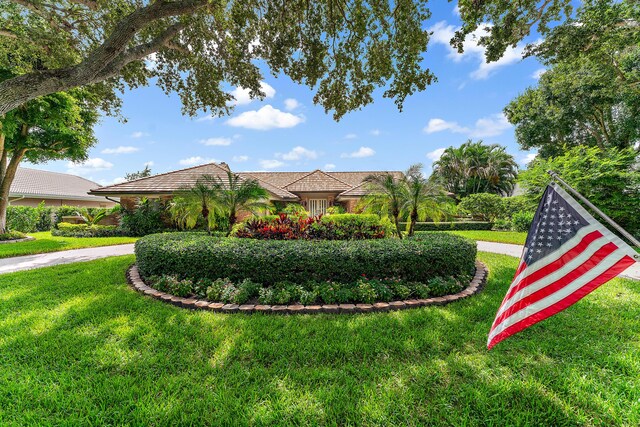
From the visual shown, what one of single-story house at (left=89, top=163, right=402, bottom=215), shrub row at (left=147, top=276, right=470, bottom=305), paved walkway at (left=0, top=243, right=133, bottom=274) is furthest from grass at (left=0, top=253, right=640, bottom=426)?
single-story house at (left=89, top=163, right=402, bottom=215)

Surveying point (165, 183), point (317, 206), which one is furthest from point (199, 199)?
point (317, 206)

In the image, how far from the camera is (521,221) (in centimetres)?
1623

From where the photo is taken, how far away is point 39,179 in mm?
27344

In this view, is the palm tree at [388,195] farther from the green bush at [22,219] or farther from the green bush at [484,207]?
the green bush at [22,219]

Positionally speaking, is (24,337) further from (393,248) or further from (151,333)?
(393,248)

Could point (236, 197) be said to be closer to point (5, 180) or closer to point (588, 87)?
point (5, 180)

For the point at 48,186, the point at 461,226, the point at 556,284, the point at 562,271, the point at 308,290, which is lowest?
the point at 461,226

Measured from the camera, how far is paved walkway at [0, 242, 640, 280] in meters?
7.73

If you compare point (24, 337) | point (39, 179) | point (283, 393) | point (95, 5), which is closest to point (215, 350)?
point (283, 393)

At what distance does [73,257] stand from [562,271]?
45.3 feet

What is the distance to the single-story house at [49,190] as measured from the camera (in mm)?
22344

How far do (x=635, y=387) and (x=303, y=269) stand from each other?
4469 mm

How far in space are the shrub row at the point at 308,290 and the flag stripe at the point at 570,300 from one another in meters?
2.43

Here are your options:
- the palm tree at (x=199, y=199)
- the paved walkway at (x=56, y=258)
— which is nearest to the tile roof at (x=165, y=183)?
the paved walkway at (x=56, y=258)
